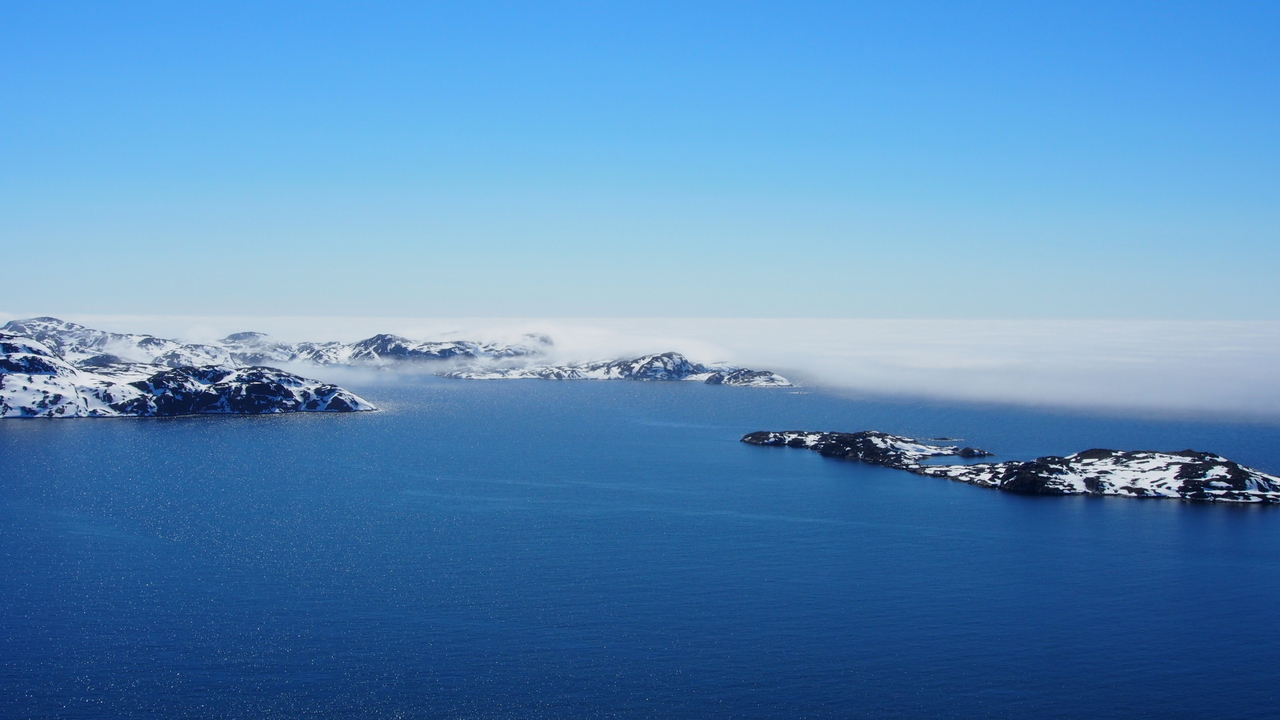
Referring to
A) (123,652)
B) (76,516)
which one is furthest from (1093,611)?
(76,516)

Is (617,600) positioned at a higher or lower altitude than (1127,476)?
lower

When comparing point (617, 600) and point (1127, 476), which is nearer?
point (617, 600)

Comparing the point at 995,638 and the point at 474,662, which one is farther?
the point at 995,638

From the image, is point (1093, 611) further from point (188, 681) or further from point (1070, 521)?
point (188, 681)

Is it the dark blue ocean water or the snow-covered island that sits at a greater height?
the snow-covered island

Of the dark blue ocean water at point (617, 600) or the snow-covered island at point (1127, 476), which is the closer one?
the dark blue ocean water at point (617, 600)

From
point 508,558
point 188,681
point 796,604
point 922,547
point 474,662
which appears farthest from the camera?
point 922,547

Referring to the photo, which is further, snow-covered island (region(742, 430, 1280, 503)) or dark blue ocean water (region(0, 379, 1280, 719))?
snow-covered island (region(742, 430, 1280, 503))

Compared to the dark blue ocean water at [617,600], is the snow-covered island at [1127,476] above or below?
above
